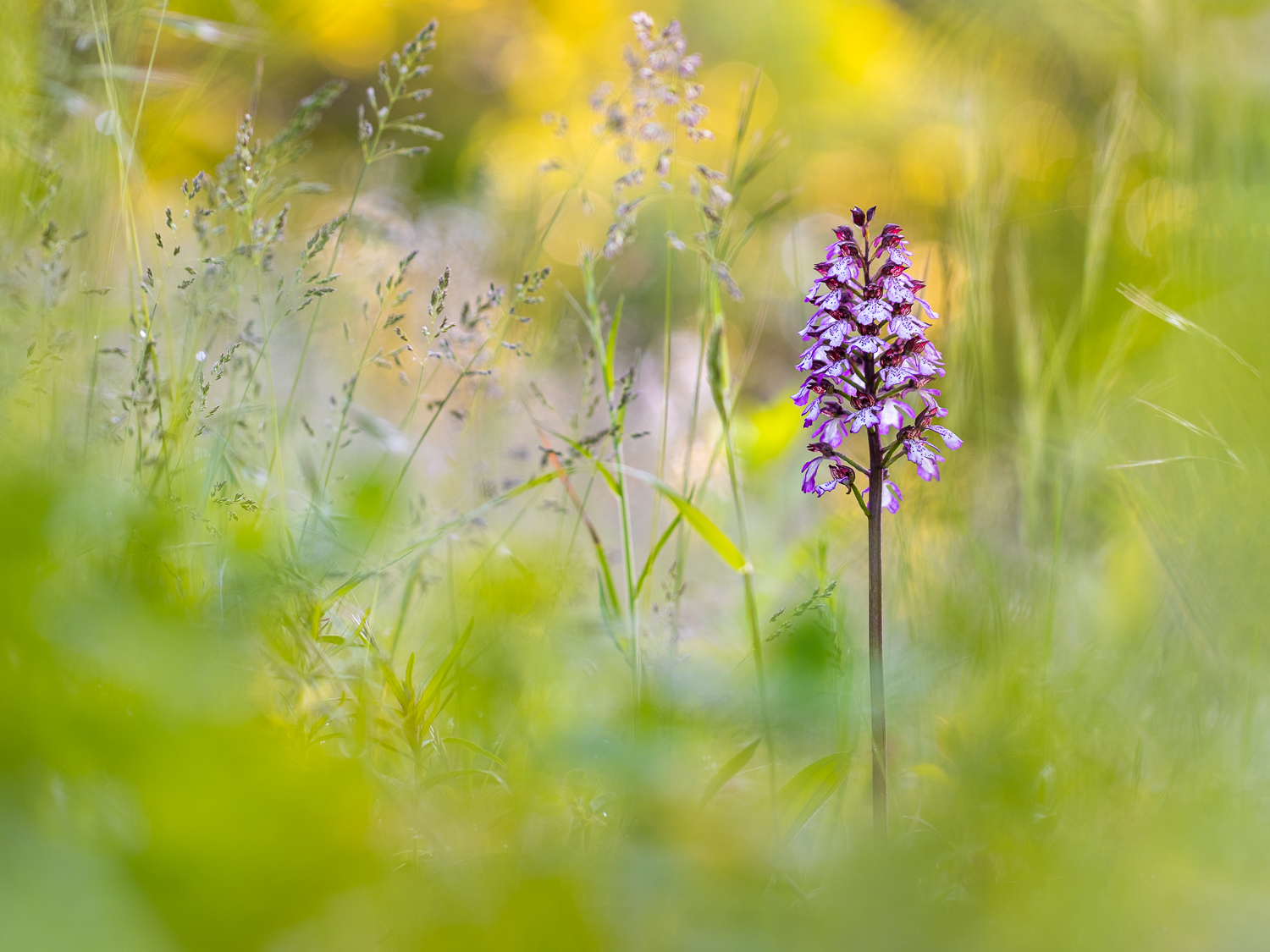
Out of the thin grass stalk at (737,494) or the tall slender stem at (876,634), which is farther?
the thin grass stalk at (737,494)

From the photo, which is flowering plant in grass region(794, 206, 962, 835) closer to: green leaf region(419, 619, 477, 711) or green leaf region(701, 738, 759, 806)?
green leaf region(701, 738, 759, 806)

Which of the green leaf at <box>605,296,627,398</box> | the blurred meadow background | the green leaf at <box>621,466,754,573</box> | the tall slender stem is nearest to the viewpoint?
the blurred meadow background

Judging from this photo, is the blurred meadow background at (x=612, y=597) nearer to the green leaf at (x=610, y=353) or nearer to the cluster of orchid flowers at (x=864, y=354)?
the green leaf at (x=610, y=353)

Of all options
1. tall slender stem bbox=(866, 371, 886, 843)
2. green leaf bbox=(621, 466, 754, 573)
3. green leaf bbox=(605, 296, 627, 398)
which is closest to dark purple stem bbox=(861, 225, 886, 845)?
tall slender stem bbox=(866, 371, 886, 843)

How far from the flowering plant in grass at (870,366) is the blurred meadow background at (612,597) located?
0.12m

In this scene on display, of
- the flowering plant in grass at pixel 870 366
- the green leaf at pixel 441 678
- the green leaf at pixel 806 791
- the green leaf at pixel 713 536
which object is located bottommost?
the green leaf at pixel 806 791

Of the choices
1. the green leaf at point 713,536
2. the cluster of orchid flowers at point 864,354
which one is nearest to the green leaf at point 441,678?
the green leaf at point 713,536

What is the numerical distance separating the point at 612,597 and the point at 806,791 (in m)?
0.30

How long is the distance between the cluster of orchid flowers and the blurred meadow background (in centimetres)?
13

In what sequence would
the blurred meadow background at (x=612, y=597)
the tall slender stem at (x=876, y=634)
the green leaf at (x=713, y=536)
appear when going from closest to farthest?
the blurred meadow background at (x=612, y=597) → the tall slender stem at (x=876, y=634) → the green leaf at (x=713, y=536)

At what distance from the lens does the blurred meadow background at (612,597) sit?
0.36m

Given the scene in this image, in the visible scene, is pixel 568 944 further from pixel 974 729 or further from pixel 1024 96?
pixel 1024 96

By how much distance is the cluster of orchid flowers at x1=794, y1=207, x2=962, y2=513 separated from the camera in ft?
2.10

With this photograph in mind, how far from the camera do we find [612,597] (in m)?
0.88
